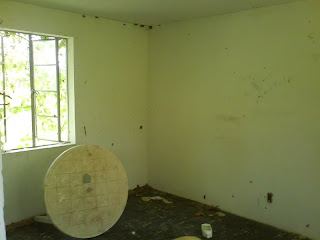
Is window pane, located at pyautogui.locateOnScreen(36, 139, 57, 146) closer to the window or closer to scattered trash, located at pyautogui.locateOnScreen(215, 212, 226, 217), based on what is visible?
the window

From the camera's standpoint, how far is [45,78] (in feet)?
10.9

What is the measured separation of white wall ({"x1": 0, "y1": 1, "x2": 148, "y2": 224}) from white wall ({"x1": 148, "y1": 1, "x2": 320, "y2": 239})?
233 millimetres

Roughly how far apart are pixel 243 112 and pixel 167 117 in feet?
3.38

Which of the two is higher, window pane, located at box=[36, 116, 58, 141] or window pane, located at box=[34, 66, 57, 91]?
window pane, located at box=[34, 66, 57, 91]

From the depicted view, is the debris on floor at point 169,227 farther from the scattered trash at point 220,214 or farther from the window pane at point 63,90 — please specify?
the window pane at point 63,90

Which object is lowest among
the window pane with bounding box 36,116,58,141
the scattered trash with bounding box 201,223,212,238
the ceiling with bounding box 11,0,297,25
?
the scattered trash with bounding box 201,223,212,238

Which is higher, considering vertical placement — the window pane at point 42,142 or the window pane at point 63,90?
the window pane at point 63,90

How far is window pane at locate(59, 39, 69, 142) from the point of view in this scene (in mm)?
3383

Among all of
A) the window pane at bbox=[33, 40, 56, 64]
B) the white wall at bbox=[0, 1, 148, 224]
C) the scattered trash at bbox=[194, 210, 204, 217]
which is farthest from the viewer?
the scattered trash at bbox=[194, 210, 204, 217]

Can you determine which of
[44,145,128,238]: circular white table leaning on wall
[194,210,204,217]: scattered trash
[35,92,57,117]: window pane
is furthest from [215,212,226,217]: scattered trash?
[35,92,57,117]: window pane

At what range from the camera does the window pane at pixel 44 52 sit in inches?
127

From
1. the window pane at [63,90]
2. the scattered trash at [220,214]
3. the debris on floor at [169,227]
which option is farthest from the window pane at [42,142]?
the scattered trash at [220,214]

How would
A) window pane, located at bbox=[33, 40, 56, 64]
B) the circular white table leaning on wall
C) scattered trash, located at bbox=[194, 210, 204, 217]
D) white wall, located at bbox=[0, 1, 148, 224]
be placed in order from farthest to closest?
scattered trash, located at bbox=[194, 210, 204, 217]
window pane, located at bbox=[33, 40, 56, 64]
white wall, located at bbox=[0, 1, 148, 224]
the circular white table leaning on wall

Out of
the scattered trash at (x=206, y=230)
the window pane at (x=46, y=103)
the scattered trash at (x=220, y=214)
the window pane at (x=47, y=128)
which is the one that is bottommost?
the scattered trash at (x=220, y=214)
